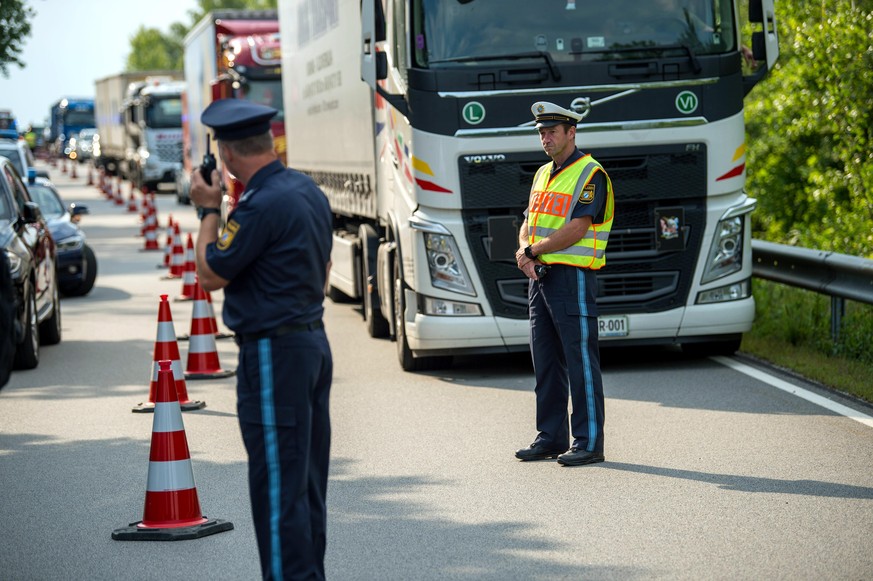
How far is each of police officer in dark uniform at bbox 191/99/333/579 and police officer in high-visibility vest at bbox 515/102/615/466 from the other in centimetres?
307

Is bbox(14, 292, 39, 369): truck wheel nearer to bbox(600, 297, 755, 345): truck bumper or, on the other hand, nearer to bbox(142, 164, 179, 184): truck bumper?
bbox(600, 297, 755, 345): truck bumper

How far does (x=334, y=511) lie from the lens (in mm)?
7148

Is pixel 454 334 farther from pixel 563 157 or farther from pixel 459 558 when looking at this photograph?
pixel 459 558

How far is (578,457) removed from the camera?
7.96 m

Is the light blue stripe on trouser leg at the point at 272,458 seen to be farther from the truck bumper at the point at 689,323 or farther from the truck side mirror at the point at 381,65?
the truck bumper at the point at 689,323

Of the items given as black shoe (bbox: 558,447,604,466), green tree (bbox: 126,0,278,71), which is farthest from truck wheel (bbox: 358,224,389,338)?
green tree (bbox: 126,0,278,71)

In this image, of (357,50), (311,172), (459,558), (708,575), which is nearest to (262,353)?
(459,558)

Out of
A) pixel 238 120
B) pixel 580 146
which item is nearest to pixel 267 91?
pixel 580 146

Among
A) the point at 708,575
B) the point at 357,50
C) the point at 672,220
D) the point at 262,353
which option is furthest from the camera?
the point at 357,50

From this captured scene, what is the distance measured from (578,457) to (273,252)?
10.9 ft

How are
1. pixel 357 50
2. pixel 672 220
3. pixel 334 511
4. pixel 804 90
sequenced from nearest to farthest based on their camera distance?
1. pixel 334 511
2. pixel 672 220
3. pixel 357 50
4. pixel 804 90

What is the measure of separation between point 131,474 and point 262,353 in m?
3.35

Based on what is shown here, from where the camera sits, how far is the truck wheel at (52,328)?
1389cm

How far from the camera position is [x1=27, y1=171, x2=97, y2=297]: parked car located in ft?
58.3
